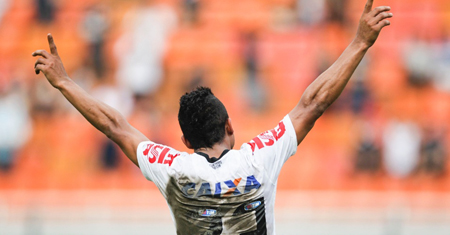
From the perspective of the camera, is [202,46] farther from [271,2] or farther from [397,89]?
[397,89]

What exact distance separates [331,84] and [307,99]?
0.14m

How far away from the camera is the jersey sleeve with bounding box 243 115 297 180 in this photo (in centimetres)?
319

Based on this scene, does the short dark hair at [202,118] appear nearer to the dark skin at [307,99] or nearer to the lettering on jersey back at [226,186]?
the dark skin at [307,99]

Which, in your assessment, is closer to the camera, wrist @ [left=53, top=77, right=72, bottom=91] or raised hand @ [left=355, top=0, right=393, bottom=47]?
raised hand @ [left=355, top=0, right=393, bottom=47]

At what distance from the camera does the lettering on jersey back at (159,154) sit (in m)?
3.25

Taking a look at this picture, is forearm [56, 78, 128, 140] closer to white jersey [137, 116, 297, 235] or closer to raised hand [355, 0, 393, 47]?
white jersey [137, 116, 297, 235]

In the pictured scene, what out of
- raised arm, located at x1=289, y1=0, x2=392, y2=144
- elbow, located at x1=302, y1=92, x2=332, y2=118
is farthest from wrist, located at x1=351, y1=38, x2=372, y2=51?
elbow, located at x1=302, y1=92, x2=332, y2=118

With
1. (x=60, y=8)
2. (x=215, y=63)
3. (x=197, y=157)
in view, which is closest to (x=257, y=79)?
(x=215, y=63)

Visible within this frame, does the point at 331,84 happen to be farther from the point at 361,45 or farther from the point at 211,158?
the point at 211,158

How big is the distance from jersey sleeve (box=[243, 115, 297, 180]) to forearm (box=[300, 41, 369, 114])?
0.55ft

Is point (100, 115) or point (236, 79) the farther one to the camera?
point (236, 79)

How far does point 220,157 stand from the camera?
3.19 m

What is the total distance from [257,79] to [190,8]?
171cm

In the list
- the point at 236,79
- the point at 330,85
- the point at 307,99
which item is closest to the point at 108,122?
the point at 307,99
